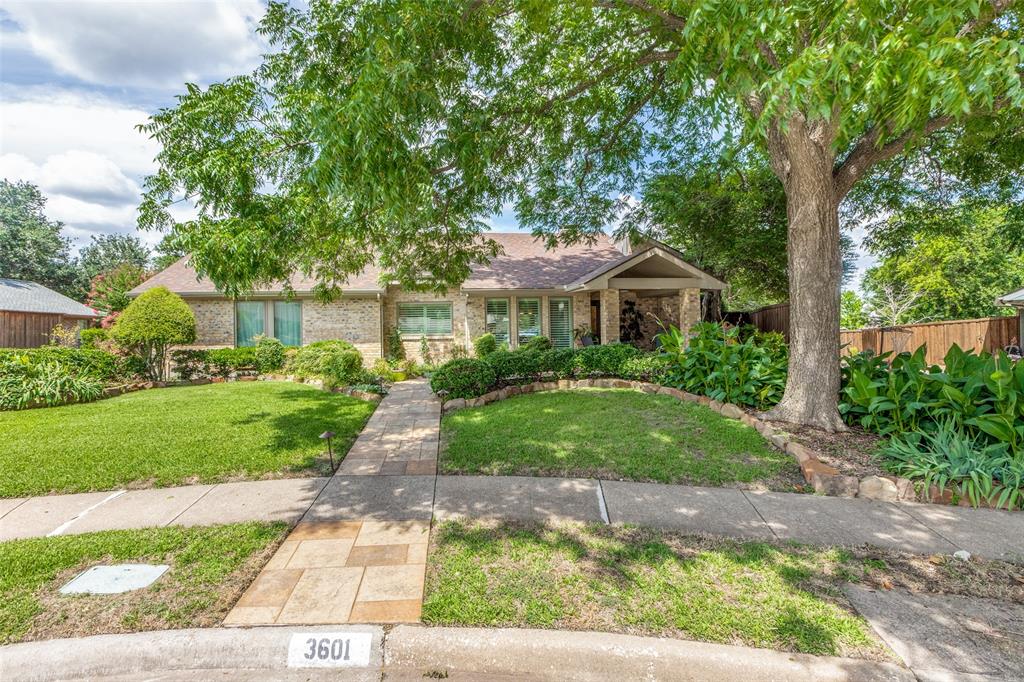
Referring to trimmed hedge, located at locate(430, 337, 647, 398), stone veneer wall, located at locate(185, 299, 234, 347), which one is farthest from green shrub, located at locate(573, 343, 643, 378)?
stone veneer wall, located at locate(185, 299, 234, 347)

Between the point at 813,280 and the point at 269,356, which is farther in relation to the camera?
the point at 269,356

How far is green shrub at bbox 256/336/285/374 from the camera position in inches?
533

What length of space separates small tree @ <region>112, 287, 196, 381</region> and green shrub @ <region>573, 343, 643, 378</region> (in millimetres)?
10785

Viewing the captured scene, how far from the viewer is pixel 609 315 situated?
1393 cm

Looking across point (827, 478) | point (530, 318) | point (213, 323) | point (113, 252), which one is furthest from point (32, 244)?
point (827, 478)

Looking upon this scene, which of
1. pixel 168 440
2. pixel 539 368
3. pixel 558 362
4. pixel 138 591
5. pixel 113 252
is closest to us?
pixel 138 591

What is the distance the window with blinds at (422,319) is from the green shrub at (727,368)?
27.7ft

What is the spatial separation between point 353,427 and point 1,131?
20.7 feet

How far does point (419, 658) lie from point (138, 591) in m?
2.03

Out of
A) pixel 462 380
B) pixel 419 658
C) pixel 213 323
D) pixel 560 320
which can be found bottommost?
pixel 419 658

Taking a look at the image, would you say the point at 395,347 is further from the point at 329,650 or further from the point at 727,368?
the point at 329,650

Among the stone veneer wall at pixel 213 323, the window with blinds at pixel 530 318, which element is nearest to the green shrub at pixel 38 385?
the stone veneer wall at pixel 213 323

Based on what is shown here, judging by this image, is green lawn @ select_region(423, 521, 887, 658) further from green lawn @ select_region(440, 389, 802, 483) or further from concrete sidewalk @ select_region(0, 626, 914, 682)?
green lawn @ select_region(440, 389, 802, 483)

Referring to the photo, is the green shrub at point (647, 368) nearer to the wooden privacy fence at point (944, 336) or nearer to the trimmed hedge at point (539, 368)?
the trimmed hedge at point (539, 368)
